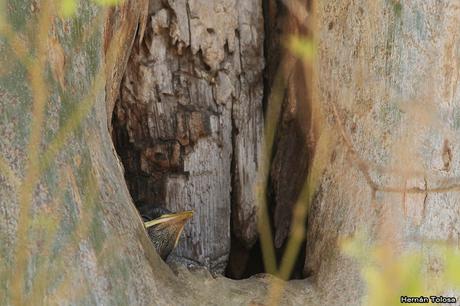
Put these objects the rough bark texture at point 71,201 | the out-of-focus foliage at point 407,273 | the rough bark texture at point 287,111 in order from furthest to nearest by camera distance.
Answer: the rough bark texture at point 287,111 → the out-of-focus foliage at point 407,273 → the rough bark texture at point 71,201

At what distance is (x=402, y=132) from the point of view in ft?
6.45

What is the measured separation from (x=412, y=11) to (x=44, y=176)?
0.92 meters

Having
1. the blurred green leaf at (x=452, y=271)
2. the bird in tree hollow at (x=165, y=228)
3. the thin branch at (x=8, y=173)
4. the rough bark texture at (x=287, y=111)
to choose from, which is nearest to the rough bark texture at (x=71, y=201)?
the thin branch at (x=8, y=173)

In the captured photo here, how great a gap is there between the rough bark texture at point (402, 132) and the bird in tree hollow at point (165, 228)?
41cm

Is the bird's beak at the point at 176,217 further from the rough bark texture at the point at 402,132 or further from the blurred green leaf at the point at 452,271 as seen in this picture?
the blurred green leaf at the point at 452,271

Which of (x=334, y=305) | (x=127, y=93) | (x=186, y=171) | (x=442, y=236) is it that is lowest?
(x=334, y=305)

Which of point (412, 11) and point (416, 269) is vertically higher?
point (412, 11)

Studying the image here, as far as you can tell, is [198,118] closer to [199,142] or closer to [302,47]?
[199,142]

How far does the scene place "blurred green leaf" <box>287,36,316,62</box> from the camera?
90.6 inches

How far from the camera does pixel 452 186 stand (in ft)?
6.45

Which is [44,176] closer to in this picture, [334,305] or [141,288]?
[141,288]

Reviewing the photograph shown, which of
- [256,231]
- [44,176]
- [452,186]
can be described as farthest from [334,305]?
[44,176]

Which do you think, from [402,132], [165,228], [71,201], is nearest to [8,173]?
[71,201]

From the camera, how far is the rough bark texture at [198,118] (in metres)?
2.39
